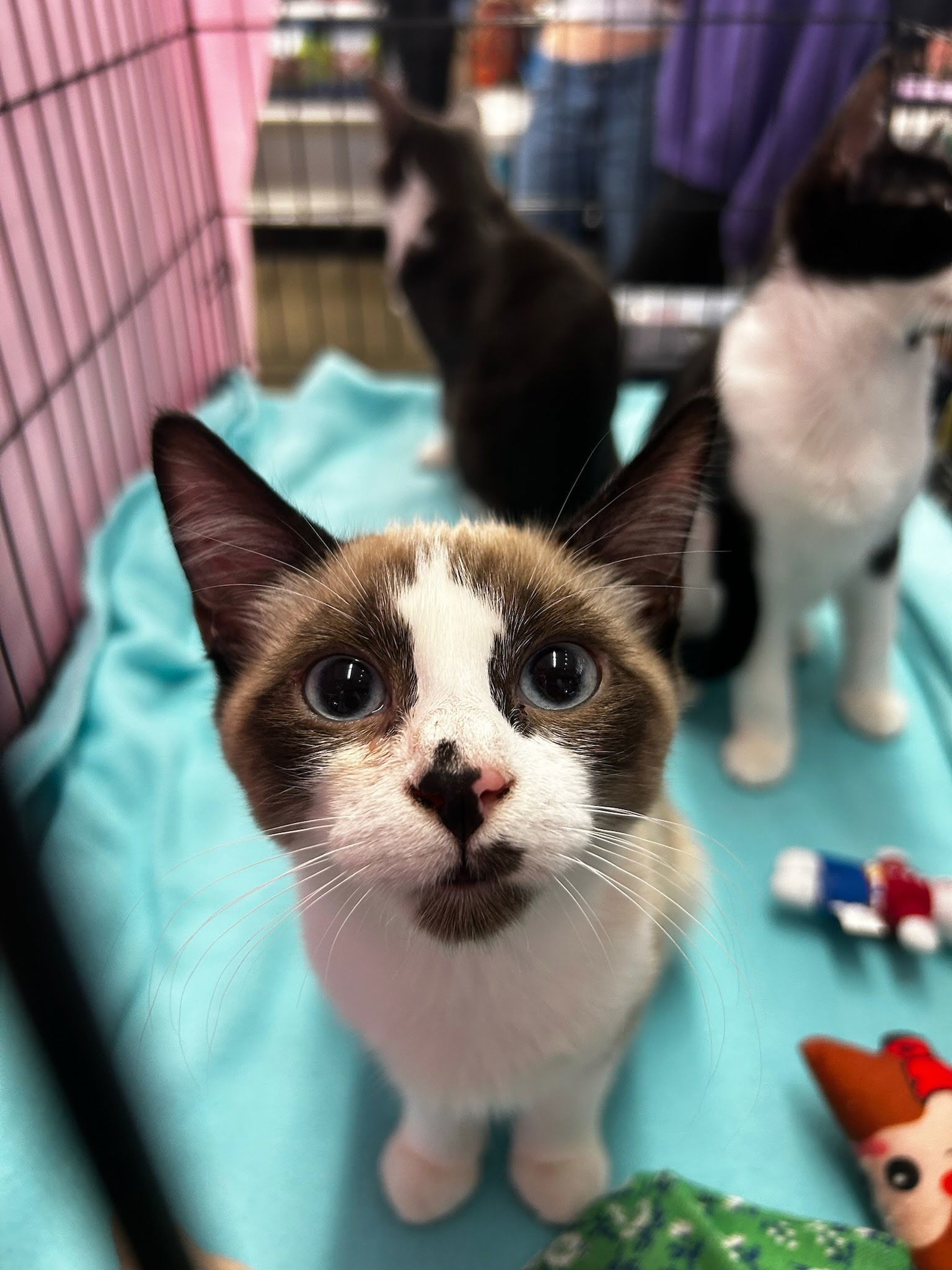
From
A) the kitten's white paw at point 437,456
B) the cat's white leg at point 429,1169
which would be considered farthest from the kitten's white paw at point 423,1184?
the kitten's white paw at point 437,456

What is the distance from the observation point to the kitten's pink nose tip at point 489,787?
53 centimetres

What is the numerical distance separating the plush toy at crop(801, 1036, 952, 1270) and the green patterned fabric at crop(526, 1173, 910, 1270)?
31mm

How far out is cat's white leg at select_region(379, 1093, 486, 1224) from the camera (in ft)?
2.73

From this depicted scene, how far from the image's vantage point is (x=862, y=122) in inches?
41.1

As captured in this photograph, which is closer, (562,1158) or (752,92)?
(562,1158)

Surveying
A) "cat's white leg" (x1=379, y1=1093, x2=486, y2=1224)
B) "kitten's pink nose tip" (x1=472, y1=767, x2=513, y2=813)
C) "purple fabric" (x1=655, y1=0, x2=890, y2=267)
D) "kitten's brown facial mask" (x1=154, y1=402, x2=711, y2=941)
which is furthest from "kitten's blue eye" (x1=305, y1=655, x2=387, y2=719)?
"purple fabric" (x1=655, y1=0, x2=890, y2=267)

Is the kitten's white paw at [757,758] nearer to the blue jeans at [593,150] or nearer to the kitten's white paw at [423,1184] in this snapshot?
the kitten's white paw at [423,1184]

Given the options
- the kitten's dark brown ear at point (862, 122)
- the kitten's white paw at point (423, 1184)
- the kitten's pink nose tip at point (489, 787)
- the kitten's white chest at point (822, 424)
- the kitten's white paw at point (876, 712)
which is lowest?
the kitten's white paw at point (876, 712)

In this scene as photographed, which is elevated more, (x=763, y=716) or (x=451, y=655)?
(x=451, y=655)

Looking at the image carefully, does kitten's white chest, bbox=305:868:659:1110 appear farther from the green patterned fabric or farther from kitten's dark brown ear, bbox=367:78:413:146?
kitten's dark brown ear, bbox=367:78:413:146

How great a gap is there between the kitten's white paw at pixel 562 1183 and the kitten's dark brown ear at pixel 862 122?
1.05 meters

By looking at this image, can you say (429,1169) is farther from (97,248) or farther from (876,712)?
(97,248)

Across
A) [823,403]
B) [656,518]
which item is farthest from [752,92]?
[656,518]

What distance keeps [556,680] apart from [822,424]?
0.68 m
